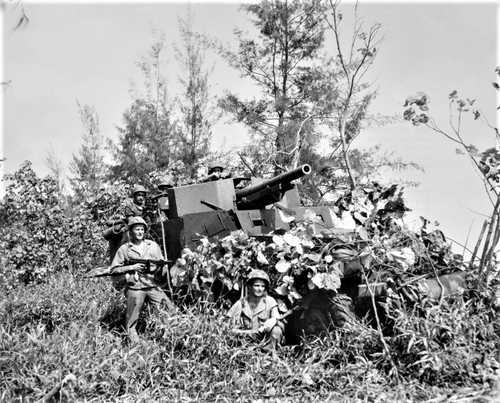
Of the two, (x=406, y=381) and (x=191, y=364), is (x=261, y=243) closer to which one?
(x=191, y=364)

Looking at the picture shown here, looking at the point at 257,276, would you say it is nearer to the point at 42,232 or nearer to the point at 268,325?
the point at 268,325

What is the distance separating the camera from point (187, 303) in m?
7.58

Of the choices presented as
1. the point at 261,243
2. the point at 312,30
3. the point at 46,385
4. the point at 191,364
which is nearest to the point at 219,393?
the point at 191,364

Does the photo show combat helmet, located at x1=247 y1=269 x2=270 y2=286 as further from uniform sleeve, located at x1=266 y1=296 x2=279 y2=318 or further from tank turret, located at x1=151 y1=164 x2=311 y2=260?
tank turret, located at x1=151 y1=164 x2=311 y2=260

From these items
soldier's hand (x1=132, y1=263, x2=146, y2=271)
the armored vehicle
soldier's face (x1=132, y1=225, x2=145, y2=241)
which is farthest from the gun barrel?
soldier's hand (x1=132, y1=263, x2=146, y2=271)

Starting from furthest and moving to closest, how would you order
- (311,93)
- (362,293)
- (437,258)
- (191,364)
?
(311,93) < (437,258) < (362,293) < (191,364)

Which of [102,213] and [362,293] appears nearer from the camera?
[362,293]

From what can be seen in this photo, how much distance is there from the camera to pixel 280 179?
7.83 metres

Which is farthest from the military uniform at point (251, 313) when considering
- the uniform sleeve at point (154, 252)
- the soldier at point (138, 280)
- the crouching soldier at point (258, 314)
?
the uniform sleeve at point (154, 252)

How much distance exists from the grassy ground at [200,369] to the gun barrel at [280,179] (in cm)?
206

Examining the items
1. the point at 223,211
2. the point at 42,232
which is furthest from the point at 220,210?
the point at 42,232

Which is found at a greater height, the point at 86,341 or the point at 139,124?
the point at 139,124

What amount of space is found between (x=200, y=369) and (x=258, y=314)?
108cm

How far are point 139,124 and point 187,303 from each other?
16126mm
